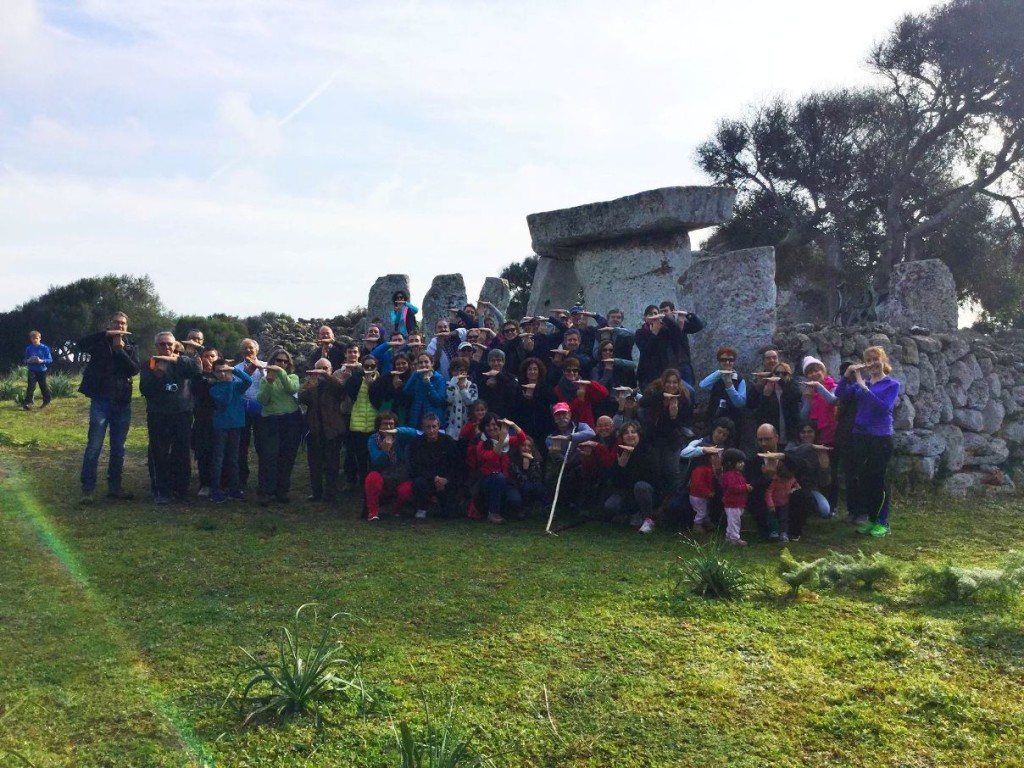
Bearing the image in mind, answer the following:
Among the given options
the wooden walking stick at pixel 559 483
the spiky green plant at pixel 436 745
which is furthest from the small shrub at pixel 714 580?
the spiky green plant at pixel 436 745

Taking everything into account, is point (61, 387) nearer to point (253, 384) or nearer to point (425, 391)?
point (253, 384)

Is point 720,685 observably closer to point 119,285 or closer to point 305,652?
point 305,652

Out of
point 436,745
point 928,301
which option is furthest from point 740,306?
point 436,745

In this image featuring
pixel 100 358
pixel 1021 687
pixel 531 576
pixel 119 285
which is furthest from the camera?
pixel 119 285

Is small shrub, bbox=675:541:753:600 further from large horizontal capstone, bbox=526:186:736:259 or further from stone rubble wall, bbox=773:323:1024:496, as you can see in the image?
large horizontal capstone, bbox=526:186:736:259

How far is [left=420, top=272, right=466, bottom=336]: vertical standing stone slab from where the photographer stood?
14.5 metres

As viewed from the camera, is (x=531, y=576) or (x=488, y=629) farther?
(x=531, y=576)

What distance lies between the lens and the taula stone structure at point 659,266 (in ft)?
34.0

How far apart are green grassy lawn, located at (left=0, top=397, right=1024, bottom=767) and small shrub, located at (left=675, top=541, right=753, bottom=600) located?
14 centimetres

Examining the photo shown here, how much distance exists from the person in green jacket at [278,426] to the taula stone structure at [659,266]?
4.36m

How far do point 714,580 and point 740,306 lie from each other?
4.92 m

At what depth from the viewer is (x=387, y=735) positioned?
4.21m

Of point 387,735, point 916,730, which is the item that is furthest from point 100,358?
point 916,730

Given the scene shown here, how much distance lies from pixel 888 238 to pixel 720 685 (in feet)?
66.8
